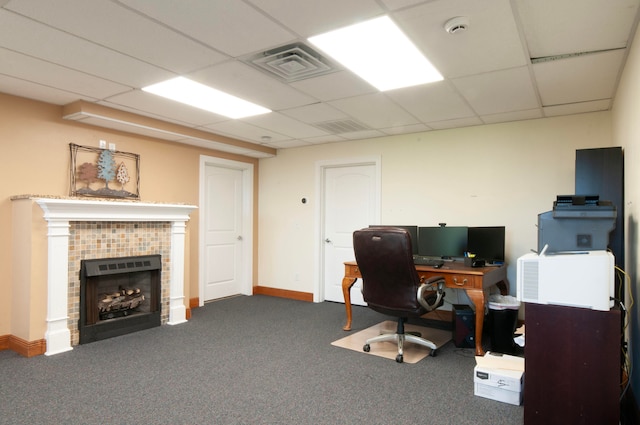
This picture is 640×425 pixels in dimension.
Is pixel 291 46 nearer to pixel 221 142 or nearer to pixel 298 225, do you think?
pixel 221 142

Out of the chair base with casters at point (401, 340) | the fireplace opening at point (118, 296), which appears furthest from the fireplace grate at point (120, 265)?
the chair base with casters at point (401, 340)

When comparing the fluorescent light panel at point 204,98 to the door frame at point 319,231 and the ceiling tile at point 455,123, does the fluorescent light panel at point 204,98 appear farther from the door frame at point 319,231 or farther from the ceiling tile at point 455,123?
the ceiling tile at point 455,123

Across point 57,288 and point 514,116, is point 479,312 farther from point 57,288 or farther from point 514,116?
point 57,288

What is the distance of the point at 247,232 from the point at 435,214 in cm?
288

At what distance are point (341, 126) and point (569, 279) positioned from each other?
9.99 feet

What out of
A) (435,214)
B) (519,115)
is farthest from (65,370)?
(519,115)

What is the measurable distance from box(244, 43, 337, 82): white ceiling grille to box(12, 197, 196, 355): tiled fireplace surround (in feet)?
6.93

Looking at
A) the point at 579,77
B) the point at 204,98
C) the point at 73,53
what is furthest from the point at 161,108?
the point at 579,77

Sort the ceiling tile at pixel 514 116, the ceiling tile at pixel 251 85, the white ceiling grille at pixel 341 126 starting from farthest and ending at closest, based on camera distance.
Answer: the white ceiling grille at pixel 341 126 → the ceiling tile at pixel 514 116 → the ceiling tile at pixel 251 85

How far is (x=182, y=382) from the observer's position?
9.09ft

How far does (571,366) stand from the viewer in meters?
1.93

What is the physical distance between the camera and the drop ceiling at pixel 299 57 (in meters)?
2.04

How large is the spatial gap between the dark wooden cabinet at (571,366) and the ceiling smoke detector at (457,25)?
1.57 metres

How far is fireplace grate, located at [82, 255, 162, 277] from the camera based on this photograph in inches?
145
